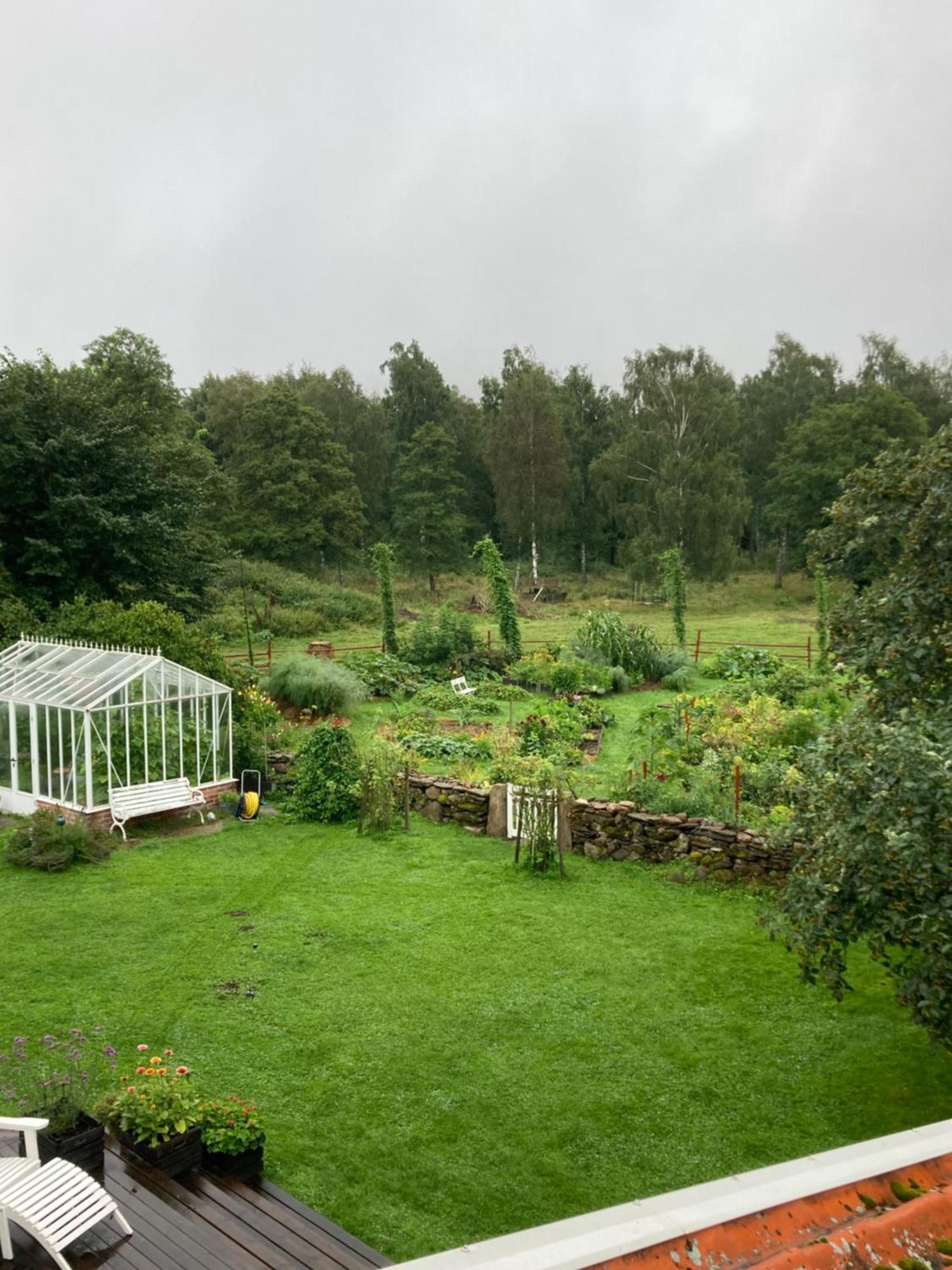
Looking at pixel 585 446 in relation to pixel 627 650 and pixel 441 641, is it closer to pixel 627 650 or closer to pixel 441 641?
pixel 441 641

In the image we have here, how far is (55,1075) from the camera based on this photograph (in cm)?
544

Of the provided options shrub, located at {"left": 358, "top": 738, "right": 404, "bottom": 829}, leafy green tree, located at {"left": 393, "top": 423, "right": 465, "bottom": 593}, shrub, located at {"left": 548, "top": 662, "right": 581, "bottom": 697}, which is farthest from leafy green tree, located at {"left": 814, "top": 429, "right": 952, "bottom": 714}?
leafy green tree, located at {"left": 393, "top": 423, "right": 465, "bottom": 593}

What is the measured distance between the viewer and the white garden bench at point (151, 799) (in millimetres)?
11945

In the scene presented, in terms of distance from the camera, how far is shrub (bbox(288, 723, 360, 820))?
12578 mm

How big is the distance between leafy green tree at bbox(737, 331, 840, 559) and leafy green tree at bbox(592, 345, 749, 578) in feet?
13.5

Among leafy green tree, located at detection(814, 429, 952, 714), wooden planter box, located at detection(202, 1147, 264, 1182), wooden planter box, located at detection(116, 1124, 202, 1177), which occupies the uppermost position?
leafy green tree, located at detection(814, 429, 952, 714)

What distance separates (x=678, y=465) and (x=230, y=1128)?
36575 millimetres

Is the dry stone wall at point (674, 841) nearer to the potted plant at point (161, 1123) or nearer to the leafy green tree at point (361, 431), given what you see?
the potted plant at point (161, 1123)

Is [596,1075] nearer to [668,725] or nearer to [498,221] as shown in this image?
[668,725]

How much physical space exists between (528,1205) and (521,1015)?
7.04 feet

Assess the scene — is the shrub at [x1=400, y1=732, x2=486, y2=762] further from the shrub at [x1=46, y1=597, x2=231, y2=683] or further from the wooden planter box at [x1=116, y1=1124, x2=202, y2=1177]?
the wooden planter box at [x1=116, y1=1124, x2=202, y2=1177]

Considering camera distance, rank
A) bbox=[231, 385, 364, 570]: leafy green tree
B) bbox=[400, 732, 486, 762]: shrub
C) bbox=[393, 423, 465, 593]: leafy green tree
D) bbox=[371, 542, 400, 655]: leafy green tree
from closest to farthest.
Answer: bbox=[400, 732, 486, 762]: shrub < bbox=[371, 542, 400, 655]: leafy green tree < bbox=[231, 385, 364, 570]: leafy green tree < bbox=[393, 423, 465, 593]: leafy green tree

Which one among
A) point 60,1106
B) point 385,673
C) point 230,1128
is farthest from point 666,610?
point 60,1106

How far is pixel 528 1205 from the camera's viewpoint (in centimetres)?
521
